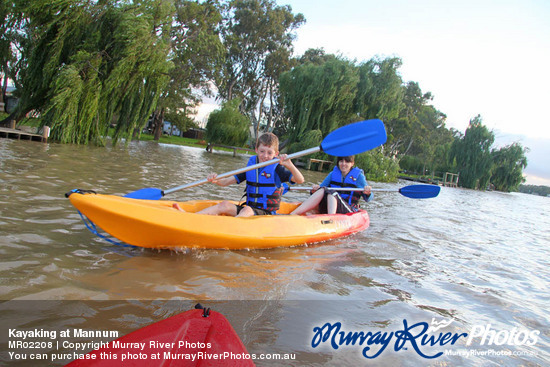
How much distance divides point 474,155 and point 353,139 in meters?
29.1

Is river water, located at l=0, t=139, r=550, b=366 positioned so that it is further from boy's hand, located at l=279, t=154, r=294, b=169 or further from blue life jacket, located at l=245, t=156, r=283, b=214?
boy's hand, located at l=279, t=154, r=294, b=169

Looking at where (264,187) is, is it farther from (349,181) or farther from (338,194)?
(349,181)

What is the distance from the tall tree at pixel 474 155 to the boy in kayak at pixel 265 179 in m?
30.1

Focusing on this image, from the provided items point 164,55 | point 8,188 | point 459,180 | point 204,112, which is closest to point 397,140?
point 459,180

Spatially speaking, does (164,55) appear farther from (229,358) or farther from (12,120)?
(229,358)

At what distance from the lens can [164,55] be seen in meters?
11.1

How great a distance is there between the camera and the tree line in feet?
31.6

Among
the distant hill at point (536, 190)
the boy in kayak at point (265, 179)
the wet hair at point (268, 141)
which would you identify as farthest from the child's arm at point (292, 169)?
the distant hill at point (536, 190)

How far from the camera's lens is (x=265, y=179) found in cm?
394

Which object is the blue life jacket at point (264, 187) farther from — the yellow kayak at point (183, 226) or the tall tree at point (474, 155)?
the tall tree at point (474, 155)

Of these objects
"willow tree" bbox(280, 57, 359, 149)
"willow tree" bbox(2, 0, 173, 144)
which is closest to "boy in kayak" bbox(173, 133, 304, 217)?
"willow tree" bbox(2, 0, 173, 144)

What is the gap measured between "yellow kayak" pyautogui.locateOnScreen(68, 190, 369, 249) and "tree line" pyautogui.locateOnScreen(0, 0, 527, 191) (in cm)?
772

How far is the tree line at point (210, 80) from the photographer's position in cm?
964

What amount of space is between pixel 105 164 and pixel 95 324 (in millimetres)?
6246
